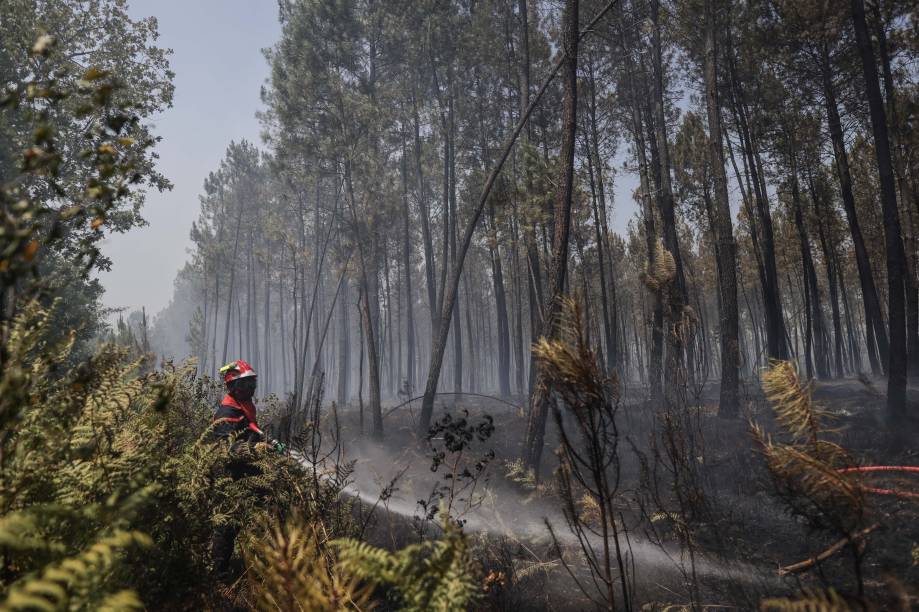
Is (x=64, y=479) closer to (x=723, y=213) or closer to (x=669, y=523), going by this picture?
(x=669, y=523)

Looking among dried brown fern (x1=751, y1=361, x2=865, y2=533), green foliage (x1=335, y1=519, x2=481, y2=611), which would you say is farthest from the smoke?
green foliage (x1=335, y1=519, x2=481, y2=611)

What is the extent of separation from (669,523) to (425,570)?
5897 millimetres

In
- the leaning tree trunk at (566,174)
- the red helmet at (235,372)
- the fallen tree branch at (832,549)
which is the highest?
the leaning tree trunk at (566,174)

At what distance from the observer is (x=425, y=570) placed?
1.39 metres

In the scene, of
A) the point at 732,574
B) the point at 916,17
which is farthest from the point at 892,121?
the point at 732,574

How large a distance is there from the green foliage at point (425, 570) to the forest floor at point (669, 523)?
1000mm

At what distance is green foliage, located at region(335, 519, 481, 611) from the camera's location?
1299 millimetres

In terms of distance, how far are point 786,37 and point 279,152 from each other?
17.5 metres

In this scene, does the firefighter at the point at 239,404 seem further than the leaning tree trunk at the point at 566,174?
No

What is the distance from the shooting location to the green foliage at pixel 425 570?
4.26 feet

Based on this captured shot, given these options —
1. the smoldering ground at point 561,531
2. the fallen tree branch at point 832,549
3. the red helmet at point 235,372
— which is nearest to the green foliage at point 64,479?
the smoldering ground at point 561,531

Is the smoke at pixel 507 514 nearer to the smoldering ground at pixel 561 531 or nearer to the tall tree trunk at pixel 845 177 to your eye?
the smoldering ground at pixel 561 531

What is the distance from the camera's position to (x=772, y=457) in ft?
5.88

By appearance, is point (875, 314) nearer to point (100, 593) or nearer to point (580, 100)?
point (580, 100)
